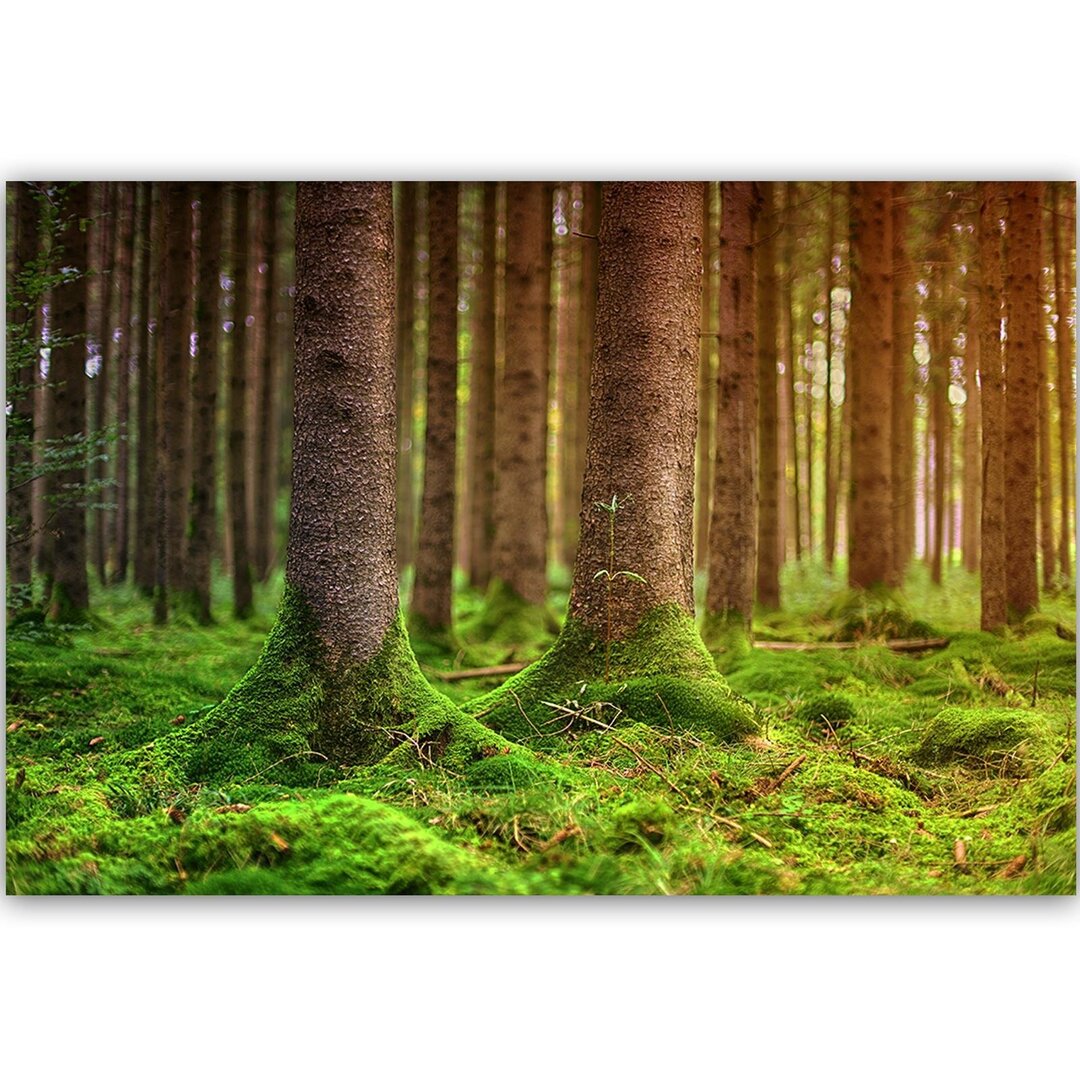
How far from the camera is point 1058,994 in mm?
3502

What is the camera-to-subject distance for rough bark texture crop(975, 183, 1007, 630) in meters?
4.64

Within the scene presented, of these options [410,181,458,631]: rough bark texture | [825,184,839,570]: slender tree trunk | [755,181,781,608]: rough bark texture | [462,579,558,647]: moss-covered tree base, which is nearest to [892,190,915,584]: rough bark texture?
[825,184,839,570]: slender tree trunk

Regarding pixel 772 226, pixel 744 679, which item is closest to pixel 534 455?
pixel 772 226

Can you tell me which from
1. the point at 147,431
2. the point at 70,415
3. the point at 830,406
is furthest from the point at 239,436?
the point at 830,406

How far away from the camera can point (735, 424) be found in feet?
19.4

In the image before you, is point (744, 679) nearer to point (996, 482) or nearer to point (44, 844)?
point (996, 482)

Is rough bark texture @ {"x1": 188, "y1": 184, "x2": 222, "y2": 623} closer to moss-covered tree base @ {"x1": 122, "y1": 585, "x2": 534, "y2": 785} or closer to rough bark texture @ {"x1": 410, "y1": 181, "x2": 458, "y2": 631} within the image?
rough bark texture @ {"x1": 410, "y1": 181, "x2": 458, "y2": 631}

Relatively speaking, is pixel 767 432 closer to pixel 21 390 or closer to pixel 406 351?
pixel 406 351

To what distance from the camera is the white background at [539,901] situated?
3316 mm

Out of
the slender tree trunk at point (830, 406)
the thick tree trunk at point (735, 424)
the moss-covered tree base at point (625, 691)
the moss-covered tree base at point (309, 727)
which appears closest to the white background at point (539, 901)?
the moss-covered tree base at point (309, 727)

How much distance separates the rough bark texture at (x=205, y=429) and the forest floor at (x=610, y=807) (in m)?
2.35

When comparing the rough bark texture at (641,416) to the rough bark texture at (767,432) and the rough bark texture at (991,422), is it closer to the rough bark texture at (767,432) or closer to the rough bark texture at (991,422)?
the rough bark texture at (991,422)
